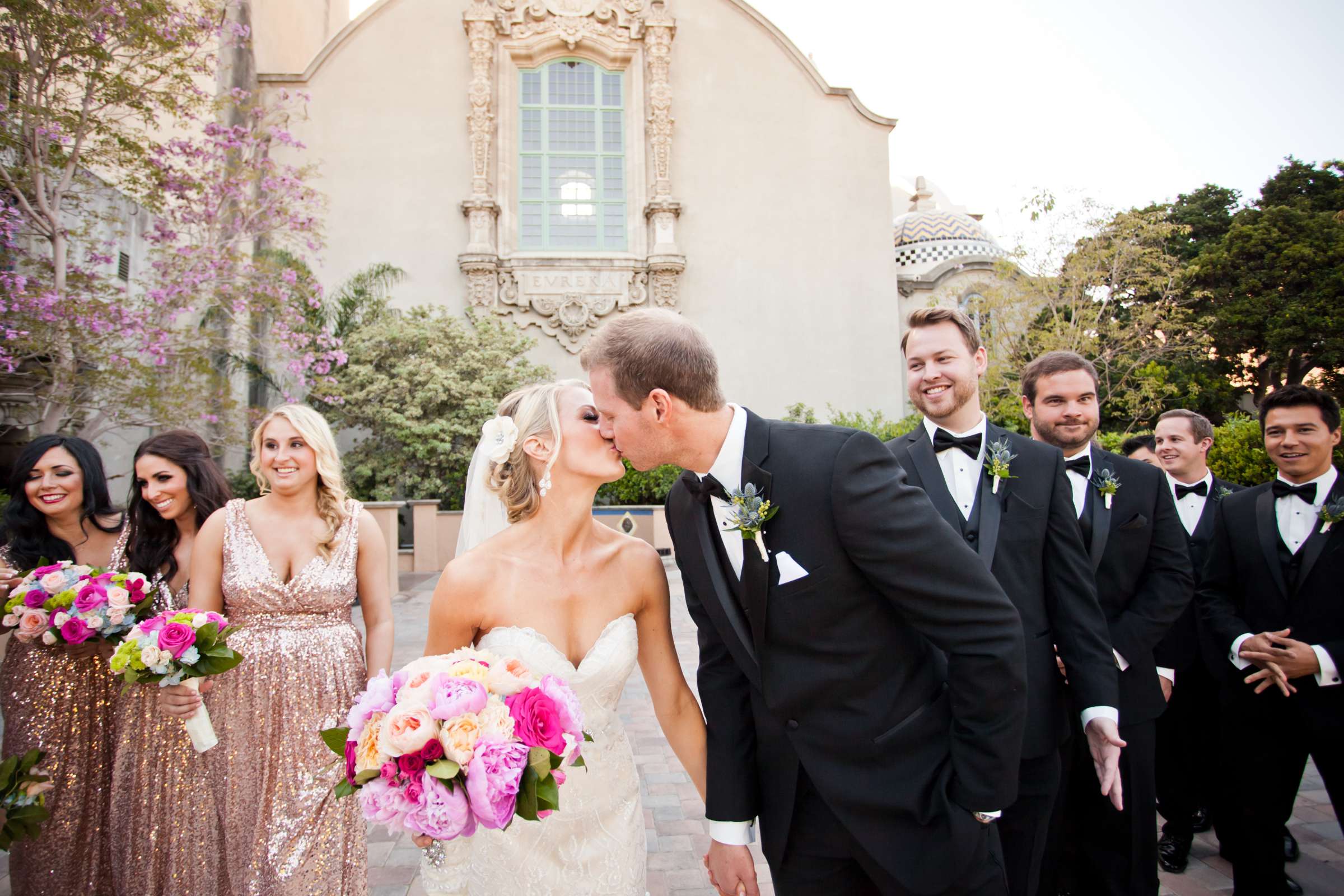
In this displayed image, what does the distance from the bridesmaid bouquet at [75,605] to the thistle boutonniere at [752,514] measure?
2682 millimetres

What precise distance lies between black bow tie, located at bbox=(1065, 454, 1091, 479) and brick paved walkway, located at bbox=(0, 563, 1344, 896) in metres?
2.04

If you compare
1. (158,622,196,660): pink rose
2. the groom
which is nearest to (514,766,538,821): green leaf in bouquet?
the groom

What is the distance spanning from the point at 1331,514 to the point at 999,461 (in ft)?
→ 6.93

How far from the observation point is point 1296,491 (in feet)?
12.2

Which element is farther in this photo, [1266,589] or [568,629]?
[1266,589]

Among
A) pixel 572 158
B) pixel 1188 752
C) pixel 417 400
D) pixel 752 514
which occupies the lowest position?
pixel 1188 752

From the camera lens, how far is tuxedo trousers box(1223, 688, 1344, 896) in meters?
3.28

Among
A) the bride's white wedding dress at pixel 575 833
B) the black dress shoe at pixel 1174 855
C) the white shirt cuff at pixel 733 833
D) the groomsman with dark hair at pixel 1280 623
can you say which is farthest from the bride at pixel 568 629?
the black dress shoe at pixel 1174 855

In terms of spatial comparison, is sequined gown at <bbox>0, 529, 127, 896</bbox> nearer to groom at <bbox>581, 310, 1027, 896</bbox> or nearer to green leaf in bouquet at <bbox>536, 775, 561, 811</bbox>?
green leaf in bouquet at <bbox>536, 775, 561, 811</bbox>

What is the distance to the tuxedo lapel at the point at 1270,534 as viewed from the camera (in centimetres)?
364

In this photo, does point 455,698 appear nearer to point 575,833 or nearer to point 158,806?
point 575,833

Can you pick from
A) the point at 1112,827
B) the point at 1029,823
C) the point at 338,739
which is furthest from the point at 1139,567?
the point at 338,739

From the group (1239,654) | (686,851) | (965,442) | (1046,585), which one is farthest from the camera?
(686,851)

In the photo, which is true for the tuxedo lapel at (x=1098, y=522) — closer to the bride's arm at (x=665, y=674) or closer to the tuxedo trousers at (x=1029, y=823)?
the tuxedo trousers at (x=1029, y=823)
